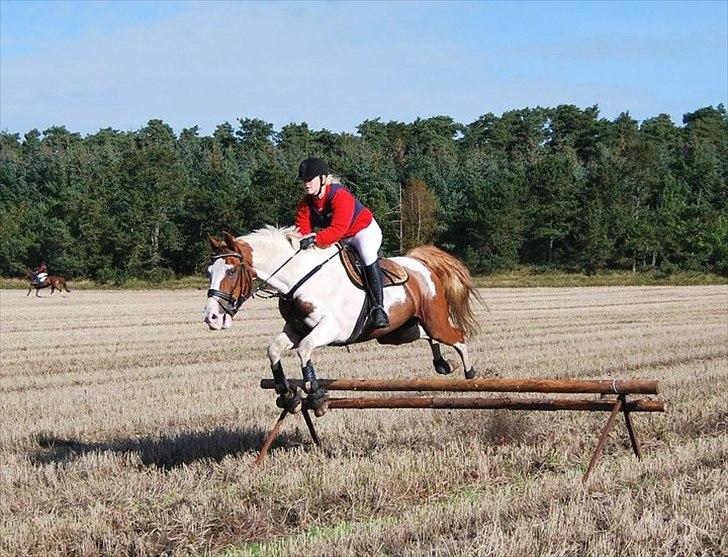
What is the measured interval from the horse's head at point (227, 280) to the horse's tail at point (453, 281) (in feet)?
8.18

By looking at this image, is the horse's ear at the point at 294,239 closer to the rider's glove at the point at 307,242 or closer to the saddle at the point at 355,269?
the rider's glove at the point at 307,242

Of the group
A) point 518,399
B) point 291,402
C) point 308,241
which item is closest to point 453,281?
point 518,399

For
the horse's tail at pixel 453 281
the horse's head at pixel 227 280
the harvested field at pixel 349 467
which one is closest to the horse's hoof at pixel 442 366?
the horse's tail at pixel 453 281

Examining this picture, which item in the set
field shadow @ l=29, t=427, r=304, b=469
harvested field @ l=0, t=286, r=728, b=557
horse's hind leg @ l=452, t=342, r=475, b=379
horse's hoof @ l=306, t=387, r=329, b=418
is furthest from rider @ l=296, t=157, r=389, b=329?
field shadow @ l=29, t=427, r=304, b=469

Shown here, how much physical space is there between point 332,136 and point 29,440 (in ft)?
337

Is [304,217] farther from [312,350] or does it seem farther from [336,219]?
[312,350]

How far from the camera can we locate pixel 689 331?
70.6 ft

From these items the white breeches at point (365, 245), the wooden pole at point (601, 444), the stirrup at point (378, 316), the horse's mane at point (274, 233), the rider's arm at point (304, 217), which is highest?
the rider's arm at point (304, 217)

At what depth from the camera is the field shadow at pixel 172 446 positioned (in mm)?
8766

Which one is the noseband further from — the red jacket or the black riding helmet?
the black riding helmet

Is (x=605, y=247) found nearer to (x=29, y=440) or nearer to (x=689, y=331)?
(x=689, y=331)

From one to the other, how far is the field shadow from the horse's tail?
2.10m

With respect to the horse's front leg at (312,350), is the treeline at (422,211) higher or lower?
higher

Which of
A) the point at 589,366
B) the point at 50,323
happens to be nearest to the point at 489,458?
the point at 589,366
